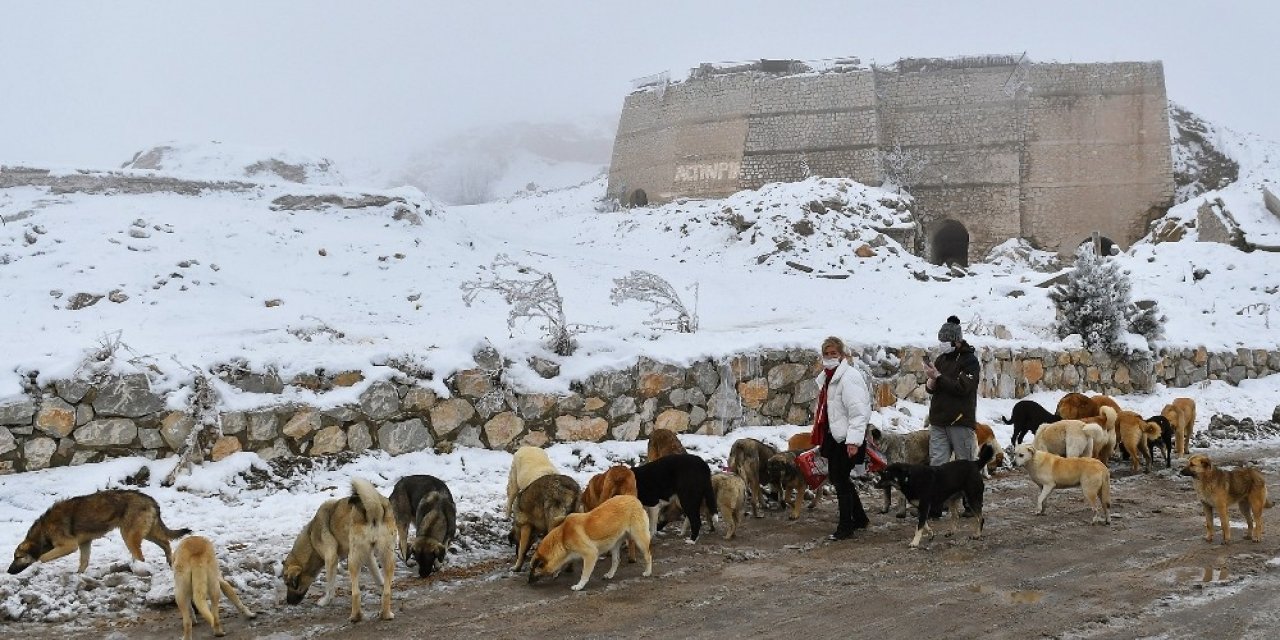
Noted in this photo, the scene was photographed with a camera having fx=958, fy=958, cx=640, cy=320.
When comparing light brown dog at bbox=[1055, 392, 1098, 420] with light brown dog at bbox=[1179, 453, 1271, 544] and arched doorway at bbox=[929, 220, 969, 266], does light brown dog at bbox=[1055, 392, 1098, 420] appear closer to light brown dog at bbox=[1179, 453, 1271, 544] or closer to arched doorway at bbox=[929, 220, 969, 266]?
light brown dog at bbox=[1179, 453, 1271, 544]

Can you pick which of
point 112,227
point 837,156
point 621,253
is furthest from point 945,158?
point 112,227

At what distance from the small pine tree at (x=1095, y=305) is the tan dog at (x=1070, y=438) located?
5.91 meters

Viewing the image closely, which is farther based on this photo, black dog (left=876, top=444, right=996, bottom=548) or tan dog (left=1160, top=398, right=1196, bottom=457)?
tan dog (left=1160, top=398, right=1196, bottom=457)

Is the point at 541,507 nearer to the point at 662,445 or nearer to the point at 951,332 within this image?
the point at 662,445

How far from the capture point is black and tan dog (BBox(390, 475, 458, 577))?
629cm

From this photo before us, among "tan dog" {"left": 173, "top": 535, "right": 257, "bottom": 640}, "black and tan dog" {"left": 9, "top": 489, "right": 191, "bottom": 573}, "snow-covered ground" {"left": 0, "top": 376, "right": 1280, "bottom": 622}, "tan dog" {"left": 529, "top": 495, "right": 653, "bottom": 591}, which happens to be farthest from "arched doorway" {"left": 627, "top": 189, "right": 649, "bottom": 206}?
"tan dog" {"left": 173, "top": 535, "right": 257, "bottom": 640}

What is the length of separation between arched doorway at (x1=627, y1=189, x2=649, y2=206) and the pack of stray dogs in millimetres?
34523

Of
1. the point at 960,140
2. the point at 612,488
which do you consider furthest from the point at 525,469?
the point at 960,140

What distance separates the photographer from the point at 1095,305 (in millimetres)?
15664

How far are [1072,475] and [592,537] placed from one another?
14.8 ft

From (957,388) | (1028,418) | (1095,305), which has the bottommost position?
(1028,418)

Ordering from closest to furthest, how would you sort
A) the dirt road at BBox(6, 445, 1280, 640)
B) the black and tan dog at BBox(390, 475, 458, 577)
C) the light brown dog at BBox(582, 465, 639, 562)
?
the dirt road at BBox(6, 445, 1280, 640) < the black and tan dog at BBox(390, 475, 458, 577) < the light brown dog at BBox(582, 465, 639, 562)

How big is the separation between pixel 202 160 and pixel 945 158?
1120 inches

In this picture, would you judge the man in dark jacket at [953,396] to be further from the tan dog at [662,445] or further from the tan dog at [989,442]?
the tan dog at [662,445]
